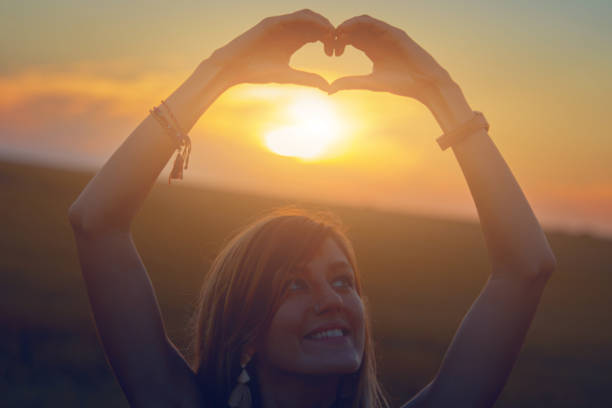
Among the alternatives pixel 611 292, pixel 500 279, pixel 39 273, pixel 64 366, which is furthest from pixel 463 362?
pixel 611 292

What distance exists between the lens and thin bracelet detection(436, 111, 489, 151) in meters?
2.12

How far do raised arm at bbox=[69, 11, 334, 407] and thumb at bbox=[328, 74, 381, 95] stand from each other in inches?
18.2

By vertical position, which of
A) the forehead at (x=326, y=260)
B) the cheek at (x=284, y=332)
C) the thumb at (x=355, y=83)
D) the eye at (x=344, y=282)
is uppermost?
the thumb at (x=355, y=83)

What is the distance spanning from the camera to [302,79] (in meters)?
2.20

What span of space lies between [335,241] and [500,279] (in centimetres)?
64

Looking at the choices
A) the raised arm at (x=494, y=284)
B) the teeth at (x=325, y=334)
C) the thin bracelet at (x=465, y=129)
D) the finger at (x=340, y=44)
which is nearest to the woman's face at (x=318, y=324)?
the teeth at (x=325, y=334)

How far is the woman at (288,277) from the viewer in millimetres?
1918

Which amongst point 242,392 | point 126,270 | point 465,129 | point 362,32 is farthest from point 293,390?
point 362,32

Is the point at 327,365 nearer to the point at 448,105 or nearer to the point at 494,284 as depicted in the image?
the point at 494,284

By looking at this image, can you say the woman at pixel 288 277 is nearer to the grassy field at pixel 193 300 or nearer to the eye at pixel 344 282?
the eye at pixel 344 282

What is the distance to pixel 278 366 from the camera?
2043 mm

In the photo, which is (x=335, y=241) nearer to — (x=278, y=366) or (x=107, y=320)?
(x=278, y=366)

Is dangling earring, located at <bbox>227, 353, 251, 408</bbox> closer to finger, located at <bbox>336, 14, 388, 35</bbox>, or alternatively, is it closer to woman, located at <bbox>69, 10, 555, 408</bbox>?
woman, located at <bbox>69, 10, 555, 408</bbox>

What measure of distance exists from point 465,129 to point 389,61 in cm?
43
